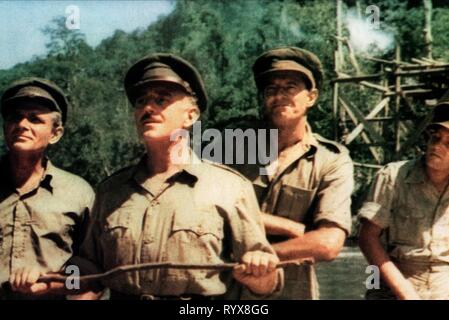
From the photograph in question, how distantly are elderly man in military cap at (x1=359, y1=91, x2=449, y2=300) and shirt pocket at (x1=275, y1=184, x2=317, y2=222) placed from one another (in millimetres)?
309

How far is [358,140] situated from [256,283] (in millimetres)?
12197

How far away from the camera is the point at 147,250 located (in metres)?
3.08

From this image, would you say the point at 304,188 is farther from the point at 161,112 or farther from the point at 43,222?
the point at 43,222

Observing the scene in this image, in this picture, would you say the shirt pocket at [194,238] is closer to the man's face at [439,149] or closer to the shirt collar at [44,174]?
the shirt collar at [44,174]

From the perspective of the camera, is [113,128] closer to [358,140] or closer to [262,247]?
[358,140]

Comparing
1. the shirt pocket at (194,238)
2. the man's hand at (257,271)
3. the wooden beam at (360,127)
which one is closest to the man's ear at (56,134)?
the shirt pocket at (194,238)

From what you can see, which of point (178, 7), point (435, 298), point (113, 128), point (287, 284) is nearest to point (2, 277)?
point (287, 284)

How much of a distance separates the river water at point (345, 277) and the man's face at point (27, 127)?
5.06 metres

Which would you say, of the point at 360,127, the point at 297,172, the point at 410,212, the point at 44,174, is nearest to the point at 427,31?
the point at 360,127

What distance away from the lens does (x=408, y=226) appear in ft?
11.7

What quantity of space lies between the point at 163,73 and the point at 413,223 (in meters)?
1.42

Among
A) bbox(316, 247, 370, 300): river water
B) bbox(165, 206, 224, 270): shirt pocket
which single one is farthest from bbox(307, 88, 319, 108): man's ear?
bbox(316, 247, 370, 300): river water

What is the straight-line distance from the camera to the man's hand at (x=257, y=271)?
287cm

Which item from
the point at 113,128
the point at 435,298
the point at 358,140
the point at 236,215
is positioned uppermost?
the point at 113,128
